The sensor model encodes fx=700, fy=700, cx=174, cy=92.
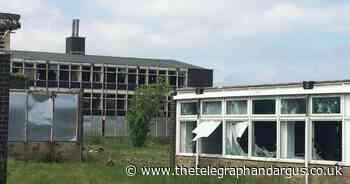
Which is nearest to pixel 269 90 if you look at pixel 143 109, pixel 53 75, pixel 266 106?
Result: pixel 266 106

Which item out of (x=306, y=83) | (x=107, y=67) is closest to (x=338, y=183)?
(x=306, y=83)

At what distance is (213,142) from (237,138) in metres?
1.56

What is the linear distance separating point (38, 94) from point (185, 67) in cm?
4984

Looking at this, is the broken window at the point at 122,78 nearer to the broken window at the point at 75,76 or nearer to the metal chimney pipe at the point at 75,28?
the broken window at the point at 75,76

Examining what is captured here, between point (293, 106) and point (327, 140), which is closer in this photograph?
point (327, 140)

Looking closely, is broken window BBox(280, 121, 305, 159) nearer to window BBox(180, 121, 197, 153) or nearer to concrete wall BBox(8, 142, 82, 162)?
window BBox(180, 121, 197, 153)

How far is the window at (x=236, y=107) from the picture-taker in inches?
947

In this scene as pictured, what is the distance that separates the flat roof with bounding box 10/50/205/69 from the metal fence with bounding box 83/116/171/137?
24.6 feet

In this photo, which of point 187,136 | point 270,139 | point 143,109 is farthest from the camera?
point 143,109

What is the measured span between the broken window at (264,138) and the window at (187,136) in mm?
3736

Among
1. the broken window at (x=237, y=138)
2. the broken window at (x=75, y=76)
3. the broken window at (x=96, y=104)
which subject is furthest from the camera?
the broken window at (x=75, y=76)

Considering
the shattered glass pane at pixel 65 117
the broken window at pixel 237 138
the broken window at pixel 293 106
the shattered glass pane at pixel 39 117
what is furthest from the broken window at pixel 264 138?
the shattered glass pane at pixel 39 117

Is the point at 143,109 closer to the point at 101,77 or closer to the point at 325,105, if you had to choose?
the point at 101,77

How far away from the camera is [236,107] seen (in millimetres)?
24453
